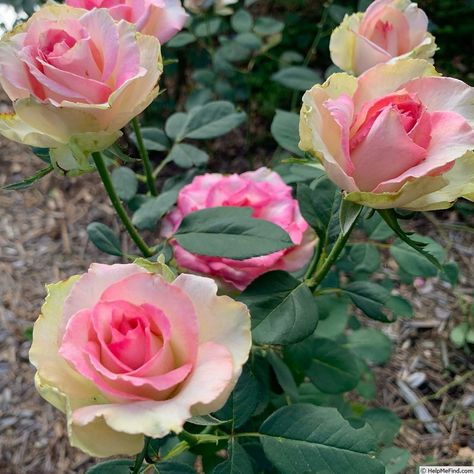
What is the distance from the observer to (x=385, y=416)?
122 centimetres

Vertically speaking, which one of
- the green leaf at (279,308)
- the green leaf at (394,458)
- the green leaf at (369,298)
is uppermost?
the green leaf at (279,308)

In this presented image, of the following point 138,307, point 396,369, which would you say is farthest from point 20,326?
point 138,307

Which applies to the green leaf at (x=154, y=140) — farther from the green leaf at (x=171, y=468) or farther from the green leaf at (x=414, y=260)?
the green leaf at (x=171, y=468)

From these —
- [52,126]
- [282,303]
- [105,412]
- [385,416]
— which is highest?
[52,126]

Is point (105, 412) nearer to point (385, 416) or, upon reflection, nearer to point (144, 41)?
point (144, 41)

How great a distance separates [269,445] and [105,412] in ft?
0.97

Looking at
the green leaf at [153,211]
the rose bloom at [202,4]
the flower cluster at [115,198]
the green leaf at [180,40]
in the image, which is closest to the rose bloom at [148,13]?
the flower cluster at [115,198]

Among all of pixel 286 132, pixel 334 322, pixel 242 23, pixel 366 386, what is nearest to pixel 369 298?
pixel 286 132

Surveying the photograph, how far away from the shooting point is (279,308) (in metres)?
0.72

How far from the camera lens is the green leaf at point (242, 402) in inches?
29.1

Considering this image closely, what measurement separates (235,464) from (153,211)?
1.16 feet

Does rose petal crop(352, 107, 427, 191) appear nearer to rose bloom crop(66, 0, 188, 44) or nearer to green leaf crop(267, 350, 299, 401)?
rose bloom crop(66, 0, 188, 44)

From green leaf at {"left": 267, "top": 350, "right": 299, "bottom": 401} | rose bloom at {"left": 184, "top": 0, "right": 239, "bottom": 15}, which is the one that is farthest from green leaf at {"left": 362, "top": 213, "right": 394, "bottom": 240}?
rose bloom at {"left": 184, "top": 0, "right": 239, "bottom": 15}

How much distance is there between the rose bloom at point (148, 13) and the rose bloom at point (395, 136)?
239 millimetres
